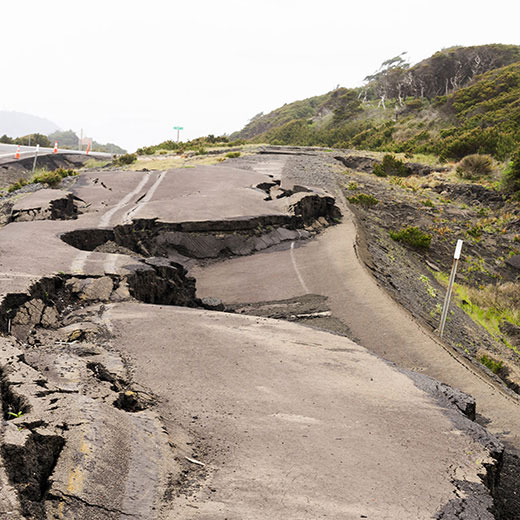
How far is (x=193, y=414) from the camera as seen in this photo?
475 cm

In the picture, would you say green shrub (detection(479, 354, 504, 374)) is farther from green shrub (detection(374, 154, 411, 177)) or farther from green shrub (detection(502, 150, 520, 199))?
green shrub (detection(374, 154, 411, 177))

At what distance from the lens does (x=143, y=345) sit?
6234mm

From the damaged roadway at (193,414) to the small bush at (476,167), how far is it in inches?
872

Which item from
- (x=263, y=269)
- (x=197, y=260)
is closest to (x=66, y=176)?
(x=197, y=260)

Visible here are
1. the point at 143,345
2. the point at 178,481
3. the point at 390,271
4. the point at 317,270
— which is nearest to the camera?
the point at 178,481

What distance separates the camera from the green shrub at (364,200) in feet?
66.7

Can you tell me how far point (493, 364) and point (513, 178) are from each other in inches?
710

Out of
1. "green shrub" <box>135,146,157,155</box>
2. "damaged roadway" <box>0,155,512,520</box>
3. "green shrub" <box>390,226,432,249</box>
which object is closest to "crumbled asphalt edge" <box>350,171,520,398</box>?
"green shrub" <box>390,226,432,249</box>

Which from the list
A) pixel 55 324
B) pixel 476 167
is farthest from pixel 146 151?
pixel 55 324

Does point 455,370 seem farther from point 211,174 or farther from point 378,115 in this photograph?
point 378,115

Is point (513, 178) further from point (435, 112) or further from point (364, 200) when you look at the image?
point (435, 112)

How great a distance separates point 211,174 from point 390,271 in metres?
9.84

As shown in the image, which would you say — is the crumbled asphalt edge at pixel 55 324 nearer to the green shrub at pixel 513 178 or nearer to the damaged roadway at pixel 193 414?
the damaged roadway at pixel 193 414

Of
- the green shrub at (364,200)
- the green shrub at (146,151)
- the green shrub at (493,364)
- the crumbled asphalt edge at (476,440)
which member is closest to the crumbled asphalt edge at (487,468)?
the crumbled asphalt edge at (476,440)
